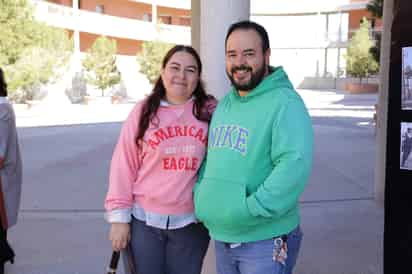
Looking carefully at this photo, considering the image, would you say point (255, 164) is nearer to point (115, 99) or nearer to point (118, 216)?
point (118, 216)

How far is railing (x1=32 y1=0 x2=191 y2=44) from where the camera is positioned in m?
30.5

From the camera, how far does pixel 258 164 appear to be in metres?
2.10

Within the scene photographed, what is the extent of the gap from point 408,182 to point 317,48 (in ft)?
153

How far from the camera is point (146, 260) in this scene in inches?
101

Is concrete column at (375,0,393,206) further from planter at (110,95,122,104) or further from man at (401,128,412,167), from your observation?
planter at (110,95,122,104)

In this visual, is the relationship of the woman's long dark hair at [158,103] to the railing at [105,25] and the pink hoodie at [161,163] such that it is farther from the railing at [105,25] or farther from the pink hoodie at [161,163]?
the railing at [105,25]

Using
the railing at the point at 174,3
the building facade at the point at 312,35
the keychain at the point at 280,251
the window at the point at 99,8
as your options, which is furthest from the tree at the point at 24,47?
the building facade at the point at 312,35

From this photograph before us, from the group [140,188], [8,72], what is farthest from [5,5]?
[140,188]

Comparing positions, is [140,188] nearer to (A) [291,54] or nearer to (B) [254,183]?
(B) [254,183]

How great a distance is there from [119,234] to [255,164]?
0.85 meters

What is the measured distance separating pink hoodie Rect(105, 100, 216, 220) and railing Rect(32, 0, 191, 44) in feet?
89.0

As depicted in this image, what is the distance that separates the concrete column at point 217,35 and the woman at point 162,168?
38.4 inches

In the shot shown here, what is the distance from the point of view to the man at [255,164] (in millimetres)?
2021

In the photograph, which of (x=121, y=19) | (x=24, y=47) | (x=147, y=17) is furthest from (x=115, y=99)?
(x=147, y=17)
